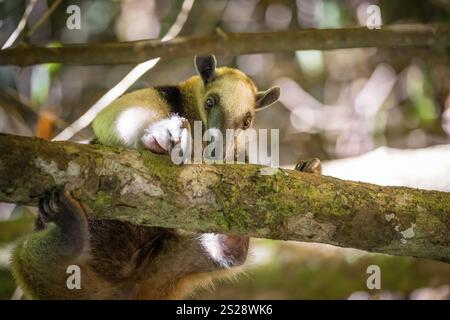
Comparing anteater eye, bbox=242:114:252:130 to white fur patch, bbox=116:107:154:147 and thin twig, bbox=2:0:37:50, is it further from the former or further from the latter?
thin twig, bbox=2:0:37:50

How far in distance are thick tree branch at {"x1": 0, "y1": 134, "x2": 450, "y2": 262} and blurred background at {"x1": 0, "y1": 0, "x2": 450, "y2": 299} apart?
1976mm

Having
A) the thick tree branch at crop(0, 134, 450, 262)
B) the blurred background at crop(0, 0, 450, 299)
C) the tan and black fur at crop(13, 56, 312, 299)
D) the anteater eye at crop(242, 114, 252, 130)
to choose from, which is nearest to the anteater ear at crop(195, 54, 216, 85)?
the tan and black fur at crop(13, 56, 312, 299)

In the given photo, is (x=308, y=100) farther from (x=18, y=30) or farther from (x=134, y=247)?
(x=134, y=247)

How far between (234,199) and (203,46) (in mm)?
1550

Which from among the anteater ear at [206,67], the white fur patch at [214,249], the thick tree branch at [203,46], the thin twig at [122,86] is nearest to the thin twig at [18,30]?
the thick tree branch at [203,46]

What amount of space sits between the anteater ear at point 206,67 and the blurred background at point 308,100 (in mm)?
822

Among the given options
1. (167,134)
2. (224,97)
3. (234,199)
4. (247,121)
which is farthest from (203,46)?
(234,199)

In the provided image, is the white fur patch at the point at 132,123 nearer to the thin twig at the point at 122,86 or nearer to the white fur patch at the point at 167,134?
the white fur patch at the point at 167,134

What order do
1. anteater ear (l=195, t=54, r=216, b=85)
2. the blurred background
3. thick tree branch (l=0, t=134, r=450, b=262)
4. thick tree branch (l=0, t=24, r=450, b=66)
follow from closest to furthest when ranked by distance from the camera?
thick tree branch (l=0, t=134, r=450, b=262) → thick tree branch (l=0, t=24, r=450, b=66) → anteater ear (l=195, t=54, r=216, b=85) → the blurred background

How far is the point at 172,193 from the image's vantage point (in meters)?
2.40

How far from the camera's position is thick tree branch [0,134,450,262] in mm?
2256

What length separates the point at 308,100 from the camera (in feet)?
21.3

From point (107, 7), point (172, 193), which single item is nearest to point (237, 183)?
point (172, 193)

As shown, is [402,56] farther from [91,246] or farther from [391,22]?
[91,246]
